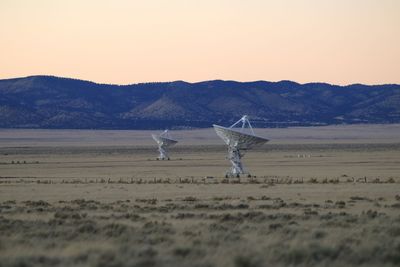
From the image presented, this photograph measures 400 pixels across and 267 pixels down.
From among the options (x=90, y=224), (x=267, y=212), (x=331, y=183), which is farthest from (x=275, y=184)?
(x=90, y=224)

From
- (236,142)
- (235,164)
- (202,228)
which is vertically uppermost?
(236,142)

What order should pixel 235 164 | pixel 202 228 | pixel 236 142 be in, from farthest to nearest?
pixel 236 142 < pixel 235 164 < pixel 202 228

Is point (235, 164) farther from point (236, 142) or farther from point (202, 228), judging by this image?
point (202, 228)

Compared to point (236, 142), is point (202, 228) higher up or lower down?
lower down

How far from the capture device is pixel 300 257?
62.3 ft

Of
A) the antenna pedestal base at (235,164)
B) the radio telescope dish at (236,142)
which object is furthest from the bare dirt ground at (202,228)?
the radio telescope dish at (236,142)

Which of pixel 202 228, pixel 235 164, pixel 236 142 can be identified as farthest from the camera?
pixel 236 142

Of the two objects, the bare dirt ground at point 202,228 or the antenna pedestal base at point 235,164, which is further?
the antenna pedestal base at point 235,164

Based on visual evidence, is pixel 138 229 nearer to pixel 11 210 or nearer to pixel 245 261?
pixel 245 261

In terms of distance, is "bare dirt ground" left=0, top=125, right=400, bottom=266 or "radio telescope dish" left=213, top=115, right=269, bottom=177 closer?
"bare dirt ground" left=0, top=125, right=400, bottom=266

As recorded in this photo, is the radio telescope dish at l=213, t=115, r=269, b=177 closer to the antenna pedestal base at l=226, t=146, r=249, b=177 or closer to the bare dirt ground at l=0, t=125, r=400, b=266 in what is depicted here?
the antenna pedestal base at l=226, t=146, r=249, b=177

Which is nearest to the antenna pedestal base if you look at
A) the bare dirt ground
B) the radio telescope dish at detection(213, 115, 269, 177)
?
the radio telescope dish at detection(213, 115, 269, 177)

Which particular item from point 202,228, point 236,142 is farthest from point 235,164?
point 202,228

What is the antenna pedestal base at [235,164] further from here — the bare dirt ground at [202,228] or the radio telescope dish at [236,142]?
the bare dirt ground at [202,228]
